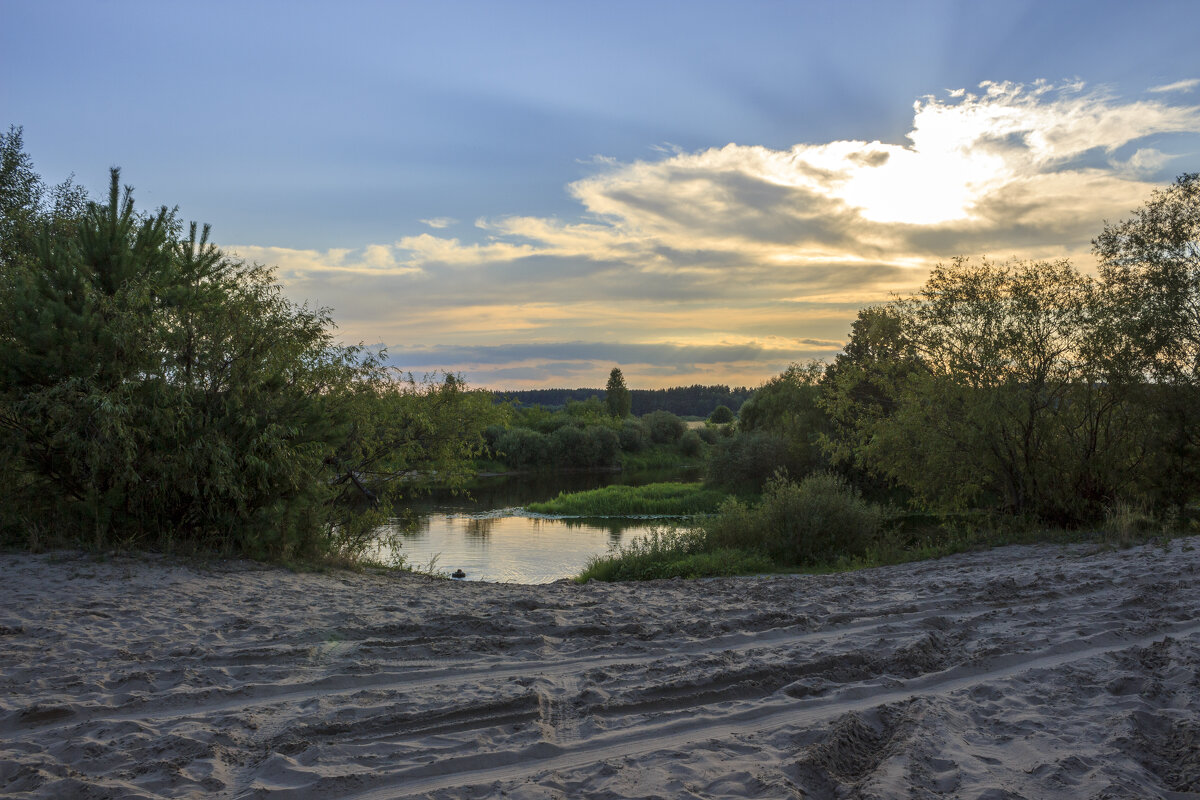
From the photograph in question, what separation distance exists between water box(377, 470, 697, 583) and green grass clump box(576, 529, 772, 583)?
2.58 metres

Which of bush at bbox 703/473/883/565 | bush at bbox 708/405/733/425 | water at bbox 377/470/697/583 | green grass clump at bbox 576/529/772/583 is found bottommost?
water at bbox 377/470/697/583

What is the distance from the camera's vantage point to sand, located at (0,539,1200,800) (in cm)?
414

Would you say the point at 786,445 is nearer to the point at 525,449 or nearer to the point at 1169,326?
the point at 1169,326

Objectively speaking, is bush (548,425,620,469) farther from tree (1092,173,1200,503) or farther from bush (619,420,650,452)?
tree (1092,173,1200,503)

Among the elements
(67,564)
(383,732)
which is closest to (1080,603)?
(383,732)

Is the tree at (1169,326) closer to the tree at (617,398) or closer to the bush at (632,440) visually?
the bush at (632,440)

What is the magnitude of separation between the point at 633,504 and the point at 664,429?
1742 inches

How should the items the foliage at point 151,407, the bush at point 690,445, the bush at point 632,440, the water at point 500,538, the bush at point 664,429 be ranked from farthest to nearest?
the bush at point 664,429 → the bush at point 690,445 → the bush at point 632,440 → the water at point 500,538 → the foliage at point 151,407

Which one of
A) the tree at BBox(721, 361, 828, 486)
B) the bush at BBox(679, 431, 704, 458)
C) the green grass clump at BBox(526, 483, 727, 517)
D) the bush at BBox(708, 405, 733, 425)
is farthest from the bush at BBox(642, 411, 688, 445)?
the green grass clump at BBox(526, 483, 727, 517)

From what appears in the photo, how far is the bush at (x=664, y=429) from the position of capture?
78500mm

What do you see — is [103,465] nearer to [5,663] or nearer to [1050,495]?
[5,663]

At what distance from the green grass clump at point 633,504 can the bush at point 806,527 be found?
1568cm

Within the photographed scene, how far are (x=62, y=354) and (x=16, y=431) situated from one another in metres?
1.37

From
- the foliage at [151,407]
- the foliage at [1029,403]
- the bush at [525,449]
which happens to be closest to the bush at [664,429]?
the bush at [525,449]
